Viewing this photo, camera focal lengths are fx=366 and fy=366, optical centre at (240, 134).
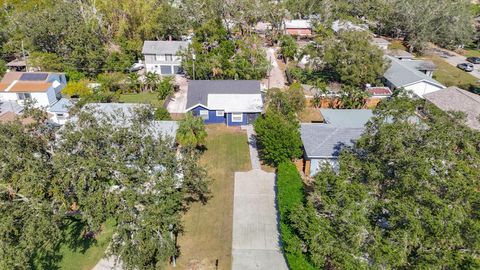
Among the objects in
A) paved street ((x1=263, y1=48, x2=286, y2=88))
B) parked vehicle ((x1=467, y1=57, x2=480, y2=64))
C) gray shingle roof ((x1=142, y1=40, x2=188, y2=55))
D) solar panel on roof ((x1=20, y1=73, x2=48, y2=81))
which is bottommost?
paved street ((x1=263, y1=48, x2=286, y2=88))

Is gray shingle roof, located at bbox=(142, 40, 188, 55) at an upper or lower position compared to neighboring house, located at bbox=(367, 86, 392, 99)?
upper

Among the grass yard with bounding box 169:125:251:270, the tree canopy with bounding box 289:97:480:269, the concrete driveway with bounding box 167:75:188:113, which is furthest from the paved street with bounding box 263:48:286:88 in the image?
the tree canopy with bounding box 289:97:480:269

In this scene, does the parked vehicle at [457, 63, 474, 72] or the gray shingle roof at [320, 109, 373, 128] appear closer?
the gray shingle roof at [320, 109, 373, 128]

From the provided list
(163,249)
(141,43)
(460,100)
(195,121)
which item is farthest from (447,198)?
(141,43)

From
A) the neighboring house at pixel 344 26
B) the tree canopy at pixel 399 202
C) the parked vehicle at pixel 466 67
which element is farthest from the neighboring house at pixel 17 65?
the parked vehicle at pixel 466 67

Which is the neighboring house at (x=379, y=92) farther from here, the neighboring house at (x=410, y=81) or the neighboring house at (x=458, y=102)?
the neighboring house at (x=458, y=102)

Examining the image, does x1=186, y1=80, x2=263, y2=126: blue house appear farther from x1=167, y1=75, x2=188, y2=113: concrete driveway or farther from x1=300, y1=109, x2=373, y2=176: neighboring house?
x1=300, y1=109, x2=373, y2=176: neighboring house

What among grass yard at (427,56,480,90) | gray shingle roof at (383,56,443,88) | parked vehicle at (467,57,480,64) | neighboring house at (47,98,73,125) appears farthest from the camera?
parked vehicle at (467,57,480,64)
